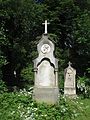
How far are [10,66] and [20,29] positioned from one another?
11.6ft

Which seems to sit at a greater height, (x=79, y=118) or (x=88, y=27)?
(x=88, y=27)

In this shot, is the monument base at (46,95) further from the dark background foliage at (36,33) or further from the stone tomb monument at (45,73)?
the dark background foliage at (36,33)

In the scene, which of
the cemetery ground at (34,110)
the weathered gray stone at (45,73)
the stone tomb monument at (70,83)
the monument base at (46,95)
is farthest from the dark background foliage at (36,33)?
the cemetery ground at (34,110)

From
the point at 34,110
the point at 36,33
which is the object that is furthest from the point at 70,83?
the point at 34,110

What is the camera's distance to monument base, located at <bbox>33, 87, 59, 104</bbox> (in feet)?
43.8

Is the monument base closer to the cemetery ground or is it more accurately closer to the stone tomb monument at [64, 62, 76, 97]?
the cemetery ground

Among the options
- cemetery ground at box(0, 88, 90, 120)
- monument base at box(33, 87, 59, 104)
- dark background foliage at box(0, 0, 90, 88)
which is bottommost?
cemetery ground at box(0, 88, 90, 120)

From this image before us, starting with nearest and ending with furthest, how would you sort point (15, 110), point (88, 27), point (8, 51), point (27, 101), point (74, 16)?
point (15, 110), point (27, 101), point (8, 51), point (88, 27), point (74, 16)

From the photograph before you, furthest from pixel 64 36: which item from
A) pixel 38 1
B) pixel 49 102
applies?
pixel 49 102

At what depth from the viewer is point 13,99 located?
13.4 metres

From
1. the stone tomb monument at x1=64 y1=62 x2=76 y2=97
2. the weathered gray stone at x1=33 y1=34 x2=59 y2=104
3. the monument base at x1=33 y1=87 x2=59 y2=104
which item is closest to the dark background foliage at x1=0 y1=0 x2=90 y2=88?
the stone tomb monument at x1=64 y1=62 x2=76 y2=97

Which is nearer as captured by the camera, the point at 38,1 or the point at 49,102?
the point at 49,102

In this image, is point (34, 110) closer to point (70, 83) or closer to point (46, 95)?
point (46, 95)

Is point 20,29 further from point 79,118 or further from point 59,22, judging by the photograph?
point 79,118
